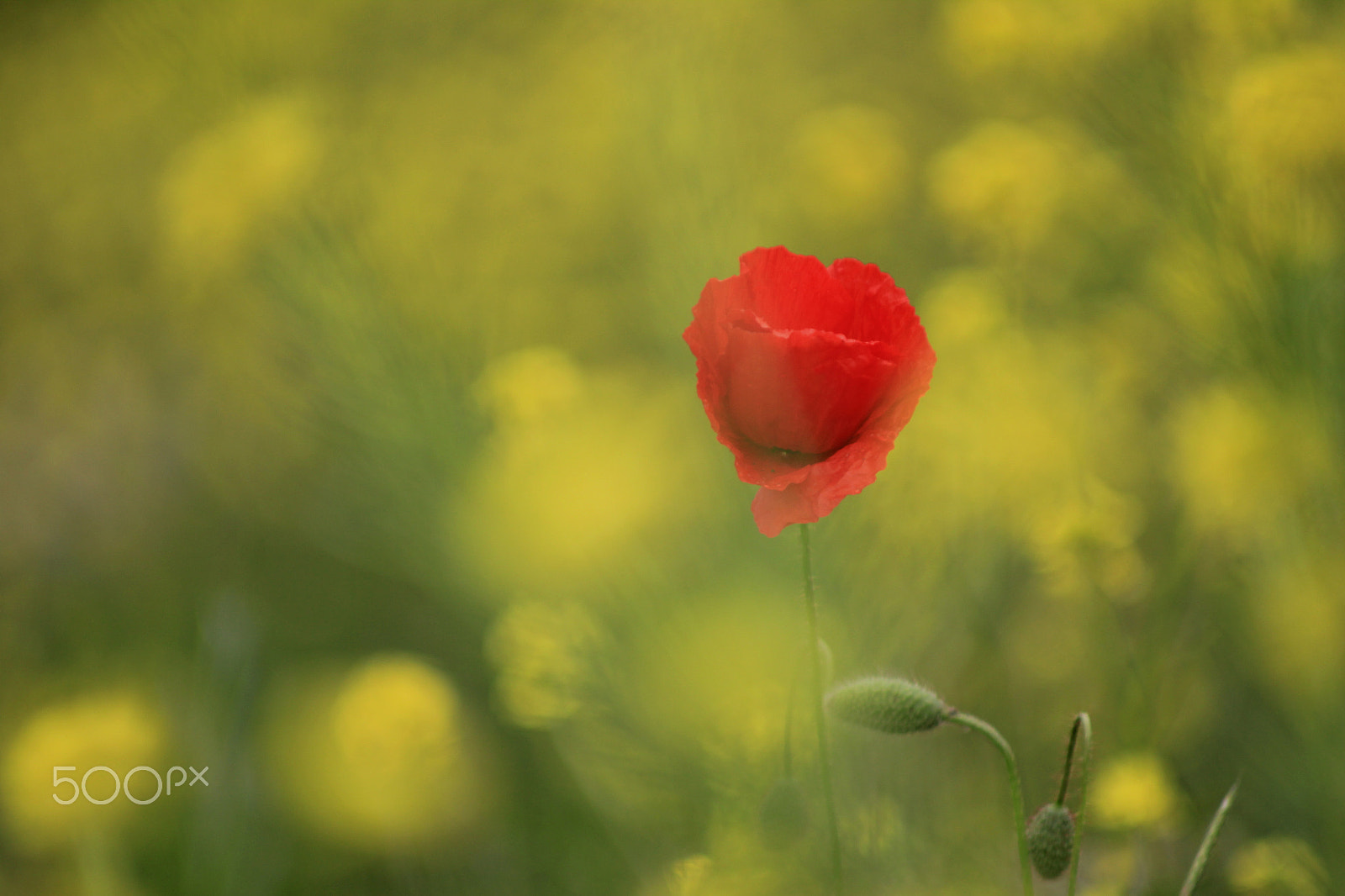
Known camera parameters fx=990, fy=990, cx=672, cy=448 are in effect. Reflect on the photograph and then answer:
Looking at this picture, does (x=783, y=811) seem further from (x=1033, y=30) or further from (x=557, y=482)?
(x=1033, y=30)

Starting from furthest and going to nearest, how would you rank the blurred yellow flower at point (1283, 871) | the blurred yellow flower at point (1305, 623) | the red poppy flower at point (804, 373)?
the blurred yellow flower at point (1305, 623) → the blurred yellow flower at point (1283, 871) → the red poppy flower at point (804, 373)

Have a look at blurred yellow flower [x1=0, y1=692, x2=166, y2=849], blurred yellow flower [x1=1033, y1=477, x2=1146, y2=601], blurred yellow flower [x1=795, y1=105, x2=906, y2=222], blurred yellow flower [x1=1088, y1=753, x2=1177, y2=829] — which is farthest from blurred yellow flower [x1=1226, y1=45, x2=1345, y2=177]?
blurred yellow flower [x1=0, y1=692, x2=166, y2=849]

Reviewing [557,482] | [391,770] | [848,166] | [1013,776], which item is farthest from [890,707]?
[848,166]

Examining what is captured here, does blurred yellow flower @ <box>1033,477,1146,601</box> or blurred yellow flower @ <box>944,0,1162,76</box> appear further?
blurred yellow flower @ <box>944,0,1162,76</box>

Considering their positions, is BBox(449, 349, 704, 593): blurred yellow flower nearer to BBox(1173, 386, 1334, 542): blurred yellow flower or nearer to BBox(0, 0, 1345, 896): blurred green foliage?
BBox(0, 0, 1345, 896): blurred green foliage

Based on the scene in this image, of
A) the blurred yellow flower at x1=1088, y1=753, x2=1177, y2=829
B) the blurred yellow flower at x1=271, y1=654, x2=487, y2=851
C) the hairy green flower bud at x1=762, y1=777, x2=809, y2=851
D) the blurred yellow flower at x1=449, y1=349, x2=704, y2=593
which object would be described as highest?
the blurred yellow flower at x1=449, y1=349, x2=704, y2=593

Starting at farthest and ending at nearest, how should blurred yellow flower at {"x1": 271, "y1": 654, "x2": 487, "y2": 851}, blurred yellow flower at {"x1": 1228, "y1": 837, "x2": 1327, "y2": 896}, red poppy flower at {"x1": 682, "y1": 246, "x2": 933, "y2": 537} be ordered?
blurred yellow flower at {"x1": 271, "y1": 654, "x2": 487, "y2": 851}
blurred yellow flower at {"x1": 1228, "y1": 837, "x2": 1327, "y2": 896}
red poppy flower at {"x1": 682, "y1": 246, "x2": 933, "y2": 537}

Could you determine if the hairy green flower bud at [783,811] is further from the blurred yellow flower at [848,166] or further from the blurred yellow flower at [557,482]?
the blurred yellow flower at [848,166]

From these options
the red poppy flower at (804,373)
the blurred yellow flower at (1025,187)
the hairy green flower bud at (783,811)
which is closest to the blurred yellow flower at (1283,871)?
the hairy green flower bud at (783,811)
